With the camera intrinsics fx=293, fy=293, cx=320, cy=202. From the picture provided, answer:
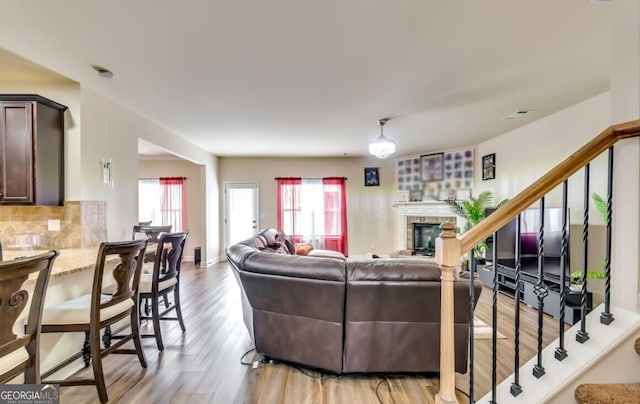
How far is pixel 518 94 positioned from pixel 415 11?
2.18m

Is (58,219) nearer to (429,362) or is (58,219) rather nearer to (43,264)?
(43,264)

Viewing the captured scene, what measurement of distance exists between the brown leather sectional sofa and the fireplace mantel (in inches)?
170

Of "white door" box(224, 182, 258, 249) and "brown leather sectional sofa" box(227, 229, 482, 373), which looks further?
"white door" box(224, 182, 258, 249)

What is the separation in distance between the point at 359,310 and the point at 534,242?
10.4 ft

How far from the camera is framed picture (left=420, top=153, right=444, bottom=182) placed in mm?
6578

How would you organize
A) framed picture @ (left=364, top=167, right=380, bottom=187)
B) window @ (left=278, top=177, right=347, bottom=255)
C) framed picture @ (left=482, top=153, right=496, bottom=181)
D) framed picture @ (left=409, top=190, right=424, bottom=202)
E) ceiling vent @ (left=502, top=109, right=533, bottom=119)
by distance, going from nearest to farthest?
ceiling vent @ (left=502, top=109, right=533, bottom=119) < framed picture @ (left=482, top=153, right=496, bottom=181) < framed picture @ (left=409, top=190, right=424, bottom=202) < window @ (left=278, top=177, right=347, bottom=255) < framed picture @ (left=364, top=167, right=380, bottom=187)

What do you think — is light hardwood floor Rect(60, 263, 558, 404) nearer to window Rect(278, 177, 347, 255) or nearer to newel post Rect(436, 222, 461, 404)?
newel post Rect(436, 222, 461, 404)

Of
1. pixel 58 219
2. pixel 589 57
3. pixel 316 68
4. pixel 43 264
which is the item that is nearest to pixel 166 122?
pixel 58 219

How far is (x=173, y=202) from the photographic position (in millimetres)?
7199

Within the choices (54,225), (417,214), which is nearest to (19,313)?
(54,225)

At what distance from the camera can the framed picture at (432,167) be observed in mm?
6578

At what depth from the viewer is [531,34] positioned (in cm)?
215

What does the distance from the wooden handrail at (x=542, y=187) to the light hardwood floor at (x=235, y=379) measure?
1.39 m

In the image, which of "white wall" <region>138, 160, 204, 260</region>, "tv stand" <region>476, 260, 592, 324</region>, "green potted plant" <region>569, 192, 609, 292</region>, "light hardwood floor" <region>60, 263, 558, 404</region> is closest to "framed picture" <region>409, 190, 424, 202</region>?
"tv stand" <region>476, 260, 592, 324</region>
